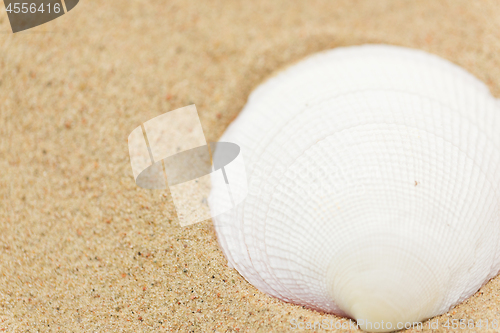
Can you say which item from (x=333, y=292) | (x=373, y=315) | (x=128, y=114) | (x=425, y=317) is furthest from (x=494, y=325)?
Result: (x=128, y=114)

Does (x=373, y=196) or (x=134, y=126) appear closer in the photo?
(x=373, y=196)

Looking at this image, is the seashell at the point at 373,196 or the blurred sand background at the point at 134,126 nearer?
the seashell at the point at 373,196

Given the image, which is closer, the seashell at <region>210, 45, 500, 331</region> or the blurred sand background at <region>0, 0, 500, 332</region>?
the seashell at <region>210, 45, 500, 331</region>

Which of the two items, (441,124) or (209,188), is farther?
(209,188)

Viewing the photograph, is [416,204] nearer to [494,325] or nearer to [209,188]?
[494,325]
